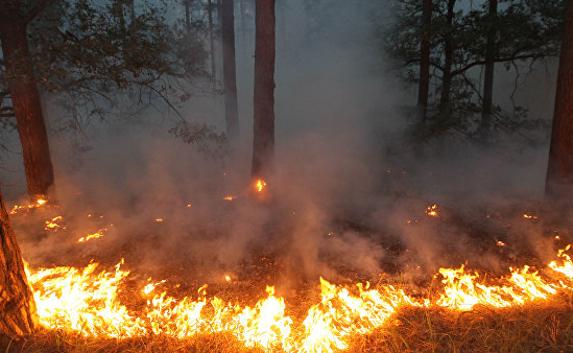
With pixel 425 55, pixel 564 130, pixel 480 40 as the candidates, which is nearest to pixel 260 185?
pixel 564 130

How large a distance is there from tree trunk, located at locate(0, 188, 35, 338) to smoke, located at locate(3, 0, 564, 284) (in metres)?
1.76

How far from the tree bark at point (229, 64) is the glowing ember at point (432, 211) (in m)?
8.95

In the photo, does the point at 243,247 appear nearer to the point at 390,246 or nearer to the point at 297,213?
the point at 297,213

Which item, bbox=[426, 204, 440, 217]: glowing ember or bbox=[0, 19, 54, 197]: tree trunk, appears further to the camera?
bbox=[426, 204, 440, 217]: glowing ember

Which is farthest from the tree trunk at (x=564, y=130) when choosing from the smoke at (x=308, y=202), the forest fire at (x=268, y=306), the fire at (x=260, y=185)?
the fire at (x=260, y=185)

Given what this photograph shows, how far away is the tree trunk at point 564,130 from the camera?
6.29 m

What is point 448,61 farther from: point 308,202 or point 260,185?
point 260,185

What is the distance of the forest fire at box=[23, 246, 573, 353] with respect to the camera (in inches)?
147

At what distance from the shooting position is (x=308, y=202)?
812 centimetres

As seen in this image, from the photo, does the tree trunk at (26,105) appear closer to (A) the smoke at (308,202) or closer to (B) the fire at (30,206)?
(B) the fire at (30,206)

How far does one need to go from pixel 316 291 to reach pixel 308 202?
3587 millimetres

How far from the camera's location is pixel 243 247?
5.96 meters

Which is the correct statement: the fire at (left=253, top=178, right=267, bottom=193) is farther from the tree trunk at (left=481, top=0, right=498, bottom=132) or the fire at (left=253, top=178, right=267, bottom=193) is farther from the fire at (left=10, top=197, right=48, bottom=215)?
the tree trunk at (left=481, top=0, right=498, bottom=132)

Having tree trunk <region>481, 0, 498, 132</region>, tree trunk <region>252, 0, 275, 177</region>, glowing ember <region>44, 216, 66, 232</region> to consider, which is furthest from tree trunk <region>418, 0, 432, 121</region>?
glowing ember <region>44, 216, 66, 232</region>
